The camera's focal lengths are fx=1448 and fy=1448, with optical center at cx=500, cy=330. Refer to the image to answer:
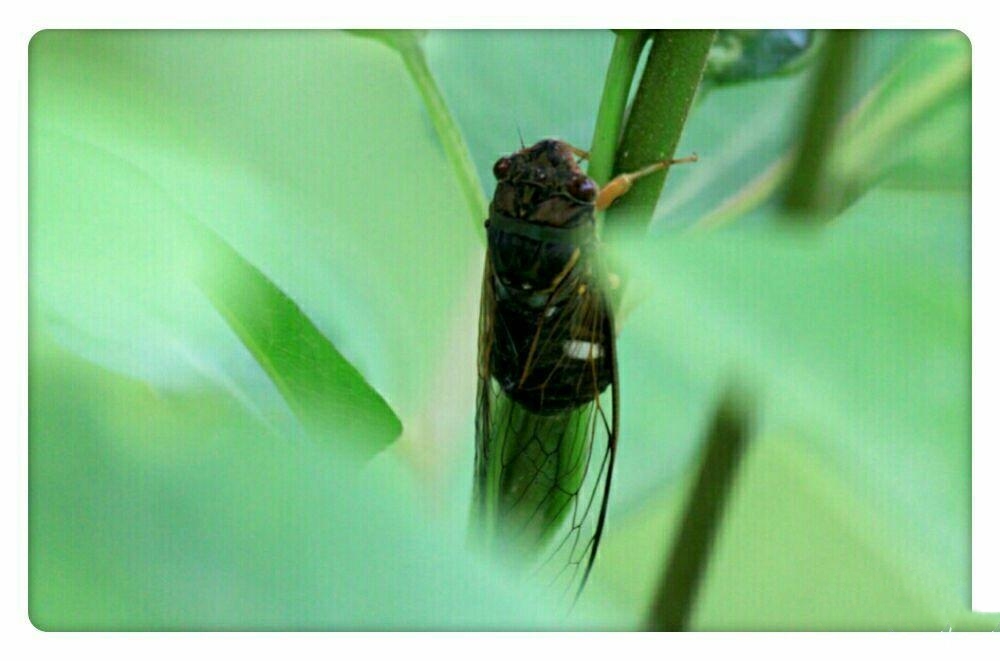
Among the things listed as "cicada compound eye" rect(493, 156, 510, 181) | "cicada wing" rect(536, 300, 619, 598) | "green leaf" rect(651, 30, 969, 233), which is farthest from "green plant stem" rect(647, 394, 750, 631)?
"cicada compound eye" rect(493, 156, 510, 181)

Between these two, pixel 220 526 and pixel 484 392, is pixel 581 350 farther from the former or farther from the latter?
pixel 220 526

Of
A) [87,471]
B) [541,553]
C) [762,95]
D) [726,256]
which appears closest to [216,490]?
[87,471]

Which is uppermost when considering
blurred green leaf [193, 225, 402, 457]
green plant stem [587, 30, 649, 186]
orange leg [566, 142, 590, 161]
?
green plant stem [587, 30, 649, 186]

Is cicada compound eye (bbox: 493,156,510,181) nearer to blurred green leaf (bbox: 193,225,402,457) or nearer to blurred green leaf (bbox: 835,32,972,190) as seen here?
blurred green leaf (bbox: 193,225,402,457)

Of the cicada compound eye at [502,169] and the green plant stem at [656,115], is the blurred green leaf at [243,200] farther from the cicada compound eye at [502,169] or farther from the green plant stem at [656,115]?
the green plant stem at [656,115]

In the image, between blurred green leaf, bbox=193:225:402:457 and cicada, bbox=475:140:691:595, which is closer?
cicada, bbox=475:140:691:595

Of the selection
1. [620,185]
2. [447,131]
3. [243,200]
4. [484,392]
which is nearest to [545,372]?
[484,392]
